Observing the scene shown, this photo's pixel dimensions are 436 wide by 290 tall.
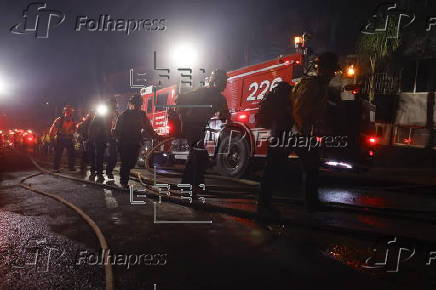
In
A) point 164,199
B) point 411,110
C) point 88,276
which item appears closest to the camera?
point 88,276

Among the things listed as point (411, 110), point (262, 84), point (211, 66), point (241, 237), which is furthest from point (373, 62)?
point (241, 237)

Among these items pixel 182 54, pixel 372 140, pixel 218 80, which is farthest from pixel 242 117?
pixel 182 54

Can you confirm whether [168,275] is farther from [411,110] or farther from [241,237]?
[411,110]

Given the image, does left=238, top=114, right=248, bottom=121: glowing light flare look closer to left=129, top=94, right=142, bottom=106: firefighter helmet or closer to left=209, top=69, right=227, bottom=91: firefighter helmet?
left=129, top=94, right=142, bottom=106: firefighter helmet

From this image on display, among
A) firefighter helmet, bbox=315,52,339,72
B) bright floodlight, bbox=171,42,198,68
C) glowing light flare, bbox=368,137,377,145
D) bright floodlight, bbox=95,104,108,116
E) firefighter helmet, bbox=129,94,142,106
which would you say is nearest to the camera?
firefighter helmet, bbox=315,52,339,72

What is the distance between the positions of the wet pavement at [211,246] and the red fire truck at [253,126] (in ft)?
5.20

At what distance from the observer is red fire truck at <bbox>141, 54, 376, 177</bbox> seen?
251 inches

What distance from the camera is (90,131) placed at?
8672 millimetres

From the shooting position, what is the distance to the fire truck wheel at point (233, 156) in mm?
7465

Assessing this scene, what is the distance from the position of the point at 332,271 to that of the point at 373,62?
15.7 meters

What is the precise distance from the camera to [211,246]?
3025mm

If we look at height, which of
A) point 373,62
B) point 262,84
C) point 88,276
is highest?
point 373,62

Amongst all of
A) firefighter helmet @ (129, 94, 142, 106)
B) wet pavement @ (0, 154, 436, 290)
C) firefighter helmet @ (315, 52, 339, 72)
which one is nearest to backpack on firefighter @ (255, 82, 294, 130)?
firefighter helmet @ (315, 52, 339, 72)

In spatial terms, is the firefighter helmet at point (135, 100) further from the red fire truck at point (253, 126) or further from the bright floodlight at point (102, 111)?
the bright floodlight at point (102, 111)
